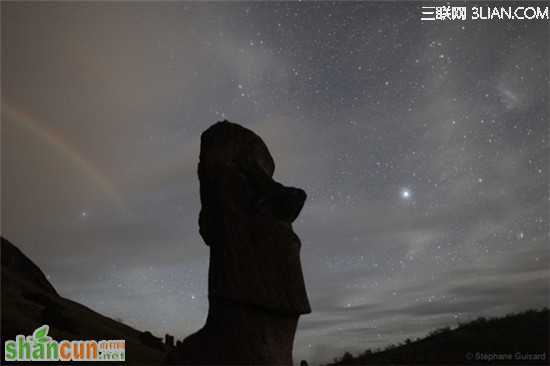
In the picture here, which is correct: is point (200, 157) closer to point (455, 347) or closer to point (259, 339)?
point (259, 339)

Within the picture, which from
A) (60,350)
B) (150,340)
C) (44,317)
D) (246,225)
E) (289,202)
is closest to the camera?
(246,225)

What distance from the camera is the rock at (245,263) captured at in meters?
10.8

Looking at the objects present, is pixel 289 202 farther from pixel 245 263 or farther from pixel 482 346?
pixel 482 346

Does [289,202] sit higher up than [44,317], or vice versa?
[289,202]

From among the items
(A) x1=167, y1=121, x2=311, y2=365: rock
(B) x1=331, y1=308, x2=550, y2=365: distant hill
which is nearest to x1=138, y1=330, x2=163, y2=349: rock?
(B) x1=331, y1=308, x2=550, y2=365: distant hill

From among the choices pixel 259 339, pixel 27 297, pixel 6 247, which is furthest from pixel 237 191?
pixel 6 247

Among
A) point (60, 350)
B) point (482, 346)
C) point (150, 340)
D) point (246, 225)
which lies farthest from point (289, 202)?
point (150, 340)

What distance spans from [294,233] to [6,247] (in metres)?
59.2

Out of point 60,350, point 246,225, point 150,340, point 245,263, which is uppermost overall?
point 246,225

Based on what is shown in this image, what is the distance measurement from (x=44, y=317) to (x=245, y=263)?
26241 millimetres

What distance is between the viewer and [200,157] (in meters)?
12.4

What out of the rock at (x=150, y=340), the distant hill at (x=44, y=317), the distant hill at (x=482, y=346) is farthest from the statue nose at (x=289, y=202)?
the rock at (x=150, y=340)

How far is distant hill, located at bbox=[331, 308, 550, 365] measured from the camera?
59.5ft

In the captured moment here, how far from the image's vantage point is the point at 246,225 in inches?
447
